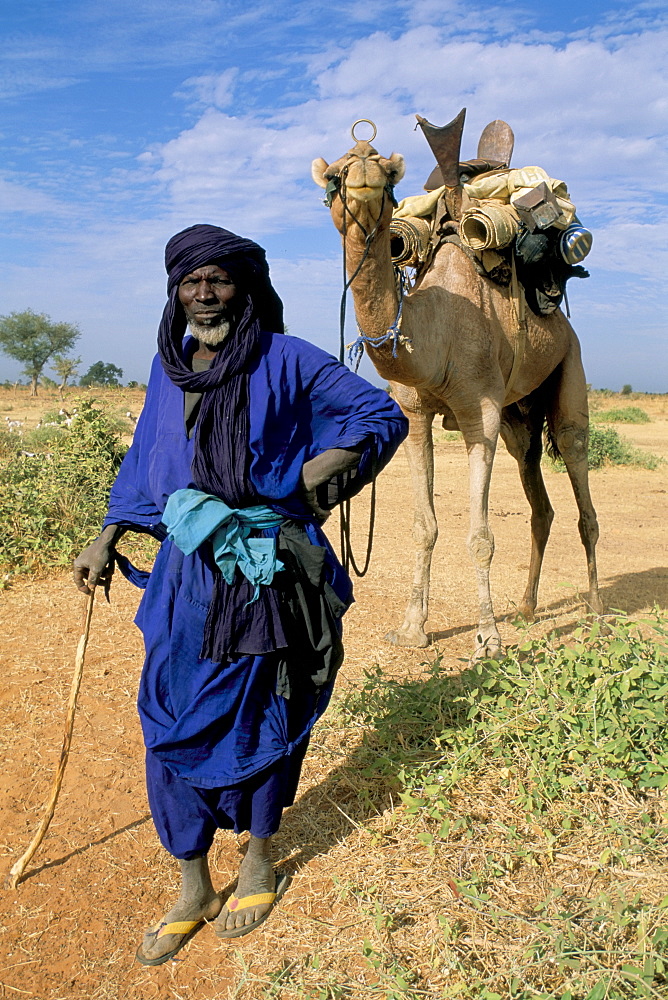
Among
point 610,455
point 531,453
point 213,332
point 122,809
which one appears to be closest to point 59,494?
point 531,453

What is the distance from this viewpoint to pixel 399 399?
17.1 ft

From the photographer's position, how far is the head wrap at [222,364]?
2.40 meters

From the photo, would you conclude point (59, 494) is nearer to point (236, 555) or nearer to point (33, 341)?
→ point (236, 555)

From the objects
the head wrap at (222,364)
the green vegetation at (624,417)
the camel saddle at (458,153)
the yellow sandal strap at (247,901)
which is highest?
the camel saddle at (458,153)

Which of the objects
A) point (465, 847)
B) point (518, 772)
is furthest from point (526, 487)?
point (465, 847)

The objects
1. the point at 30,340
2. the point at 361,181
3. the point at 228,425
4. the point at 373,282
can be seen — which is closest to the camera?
the point at 228,425

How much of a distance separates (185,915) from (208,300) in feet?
6.50

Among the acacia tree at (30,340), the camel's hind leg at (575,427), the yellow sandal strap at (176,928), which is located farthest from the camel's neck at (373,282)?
the acacia tree at (30,340)

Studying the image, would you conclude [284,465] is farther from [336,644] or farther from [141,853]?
[141,853]

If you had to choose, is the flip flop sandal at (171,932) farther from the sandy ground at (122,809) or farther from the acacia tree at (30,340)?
the acacia tree at (30,340)

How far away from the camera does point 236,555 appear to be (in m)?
2.42

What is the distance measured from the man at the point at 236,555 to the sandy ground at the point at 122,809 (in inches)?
6.0

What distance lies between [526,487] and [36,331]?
38533 mm

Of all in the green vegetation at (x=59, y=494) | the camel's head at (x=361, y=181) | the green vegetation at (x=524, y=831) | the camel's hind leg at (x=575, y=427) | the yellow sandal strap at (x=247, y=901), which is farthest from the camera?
the green vegetation at (x=59, y=494)
